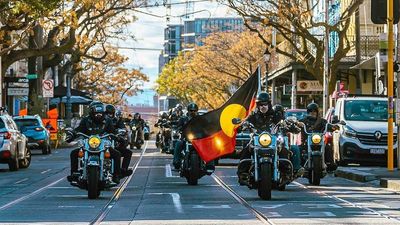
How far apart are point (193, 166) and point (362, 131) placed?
8.57m

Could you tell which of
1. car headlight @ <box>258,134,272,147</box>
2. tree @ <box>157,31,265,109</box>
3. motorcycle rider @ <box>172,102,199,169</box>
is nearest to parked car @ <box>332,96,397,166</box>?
motorcycle rider @ <box>172,102,199,169</box>

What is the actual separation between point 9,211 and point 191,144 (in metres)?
6.53

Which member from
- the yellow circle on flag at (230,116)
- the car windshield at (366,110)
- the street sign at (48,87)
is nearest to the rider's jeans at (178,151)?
the yellow circle on flag at (230,116)

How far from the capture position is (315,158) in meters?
21.1

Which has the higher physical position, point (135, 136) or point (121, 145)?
point (121, 145)

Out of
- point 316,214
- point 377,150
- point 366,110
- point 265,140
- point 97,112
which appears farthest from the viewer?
point 366,110

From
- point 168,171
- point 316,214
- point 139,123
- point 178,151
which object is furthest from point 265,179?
point 139,123

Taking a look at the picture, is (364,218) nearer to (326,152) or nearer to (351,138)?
(326,152)

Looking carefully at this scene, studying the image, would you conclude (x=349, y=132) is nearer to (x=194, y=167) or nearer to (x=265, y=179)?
(x=194, y=167)

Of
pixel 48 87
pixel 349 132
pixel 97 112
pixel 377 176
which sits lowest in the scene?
pixel 377 176

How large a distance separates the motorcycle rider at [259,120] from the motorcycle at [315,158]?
359cm

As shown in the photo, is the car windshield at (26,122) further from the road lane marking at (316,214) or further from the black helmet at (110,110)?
the road lane marking at (316,214)

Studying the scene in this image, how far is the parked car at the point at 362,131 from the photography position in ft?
92.8

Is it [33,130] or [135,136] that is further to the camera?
[135,136]
